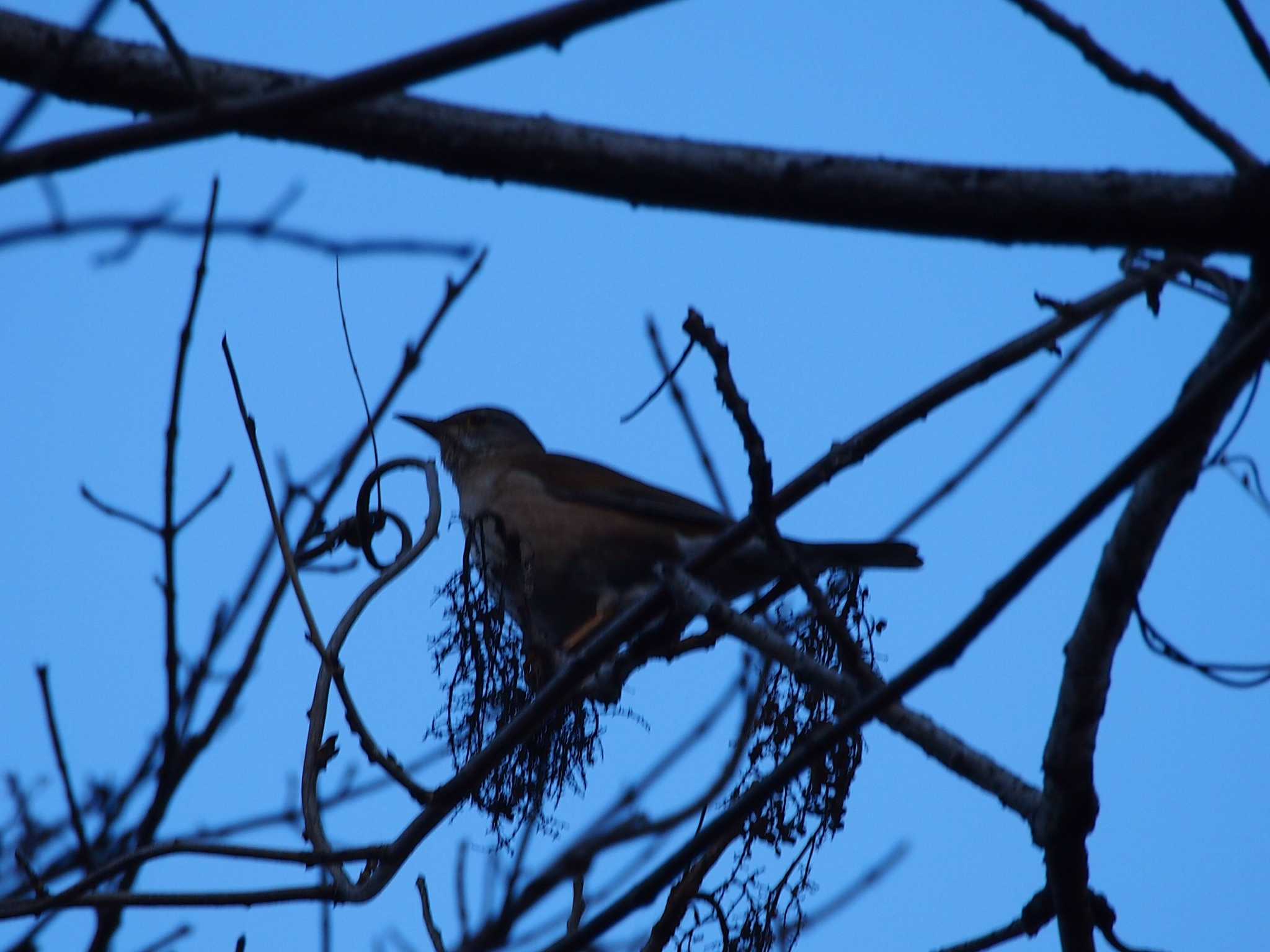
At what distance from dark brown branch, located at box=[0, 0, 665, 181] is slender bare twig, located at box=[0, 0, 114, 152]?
0.43ft

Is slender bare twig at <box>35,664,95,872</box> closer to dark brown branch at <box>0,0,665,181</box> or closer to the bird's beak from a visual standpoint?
dark brown branch at <box>0,0,665,181</box>

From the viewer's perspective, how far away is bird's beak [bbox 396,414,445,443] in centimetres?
794

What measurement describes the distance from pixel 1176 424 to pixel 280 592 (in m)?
2.64

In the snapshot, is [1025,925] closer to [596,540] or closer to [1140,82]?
[1140,82]

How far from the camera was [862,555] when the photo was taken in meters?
5.25

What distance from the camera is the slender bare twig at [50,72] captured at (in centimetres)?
151

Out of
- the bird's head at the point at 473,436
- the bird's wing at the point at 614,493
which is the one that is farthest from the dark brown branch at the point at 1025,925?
the bird's head at the point at 473,436

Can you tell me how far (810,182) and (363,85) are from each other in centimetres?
62

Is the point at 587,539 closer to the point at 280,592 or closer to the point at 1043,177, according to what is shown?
the point at 280,592

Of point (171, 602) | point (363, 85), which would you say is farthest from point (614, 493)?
point (363, 85)

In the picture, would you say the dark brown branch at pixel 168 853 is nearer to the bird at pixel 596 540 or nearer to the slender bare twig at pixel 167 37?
the slender bare twig at pixel 167 37

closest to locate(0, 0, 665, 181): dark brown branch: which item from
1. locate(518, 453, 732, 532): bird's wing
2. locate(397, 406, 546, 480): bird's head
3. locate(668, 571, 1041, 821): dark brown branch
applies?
locate(668, 571, 1041, 821): dark brown branch

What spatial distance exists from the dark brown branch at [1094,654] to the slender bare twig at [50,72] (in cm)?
159

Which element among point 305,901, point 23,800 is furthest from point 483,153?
point 23,800
